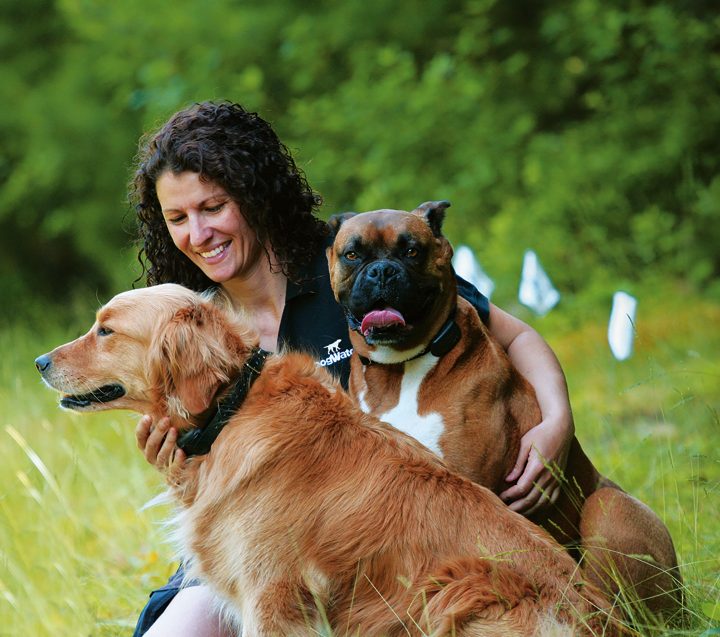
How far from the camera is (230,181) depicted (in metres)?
3.92

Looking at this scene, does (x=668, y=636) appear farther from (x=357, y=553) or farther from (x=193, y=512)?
(x=193, y=512)

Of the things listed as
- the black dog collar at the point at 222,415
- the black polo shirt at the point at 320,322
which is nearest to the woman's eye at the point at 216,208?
the black polo shirt at the point at 320,322

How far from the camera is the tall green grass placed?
3.96m

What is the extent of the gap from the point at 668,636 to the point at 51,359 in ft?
7.11

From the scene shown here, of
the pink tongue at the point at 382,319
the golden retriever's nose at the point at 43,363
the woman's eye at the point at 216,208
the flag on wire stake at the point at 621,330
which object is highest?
the woman's eye at the point at 216,208

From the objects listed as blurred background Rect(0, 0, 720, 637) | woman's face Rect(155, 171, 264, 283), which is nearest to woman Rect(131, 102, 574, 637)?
woman's face Rect(155, 171, 264, 283)

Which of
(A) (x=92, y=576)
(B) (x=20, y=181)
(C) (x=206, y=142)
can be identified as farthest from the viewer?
(B) (x=20, y=181)

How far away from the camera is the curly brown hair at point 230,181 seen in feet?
12.9

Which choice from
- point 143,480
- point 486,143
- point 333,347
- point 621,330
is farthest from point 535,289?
point 486,143

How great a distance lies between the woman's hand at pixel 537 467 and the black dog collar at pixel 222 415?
1019 mm

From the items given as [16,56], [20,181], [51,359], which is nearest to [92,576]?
[51,359]

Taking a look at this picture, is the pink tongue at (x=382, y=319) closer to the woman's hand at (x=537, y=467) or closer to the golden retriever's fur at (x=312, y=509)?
the golden retriever's fur at (x=312, y=509)

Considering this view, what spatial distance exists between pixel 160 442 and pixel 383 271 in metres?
1.06

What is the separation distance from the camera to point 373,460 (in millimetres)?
3031
